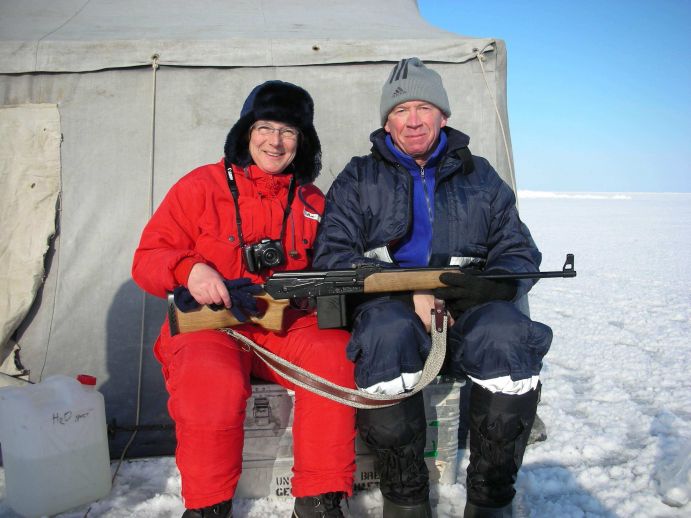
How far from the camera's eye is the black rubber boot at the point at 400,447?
82.8 inches

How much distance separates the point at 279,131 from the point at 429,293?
1010 millimetres

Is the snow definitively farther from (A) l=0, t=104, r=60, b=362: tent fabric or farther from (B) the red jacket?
(A) l=0, t=104, r=60, b=362: tent fabric

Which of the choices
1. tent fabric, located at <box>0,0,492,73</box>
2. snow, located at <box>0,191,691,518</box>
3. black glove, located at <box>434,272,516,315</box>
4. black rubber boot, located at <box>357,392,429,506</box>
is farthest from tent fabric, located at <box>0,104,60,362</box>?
black glove, located at <box>434,272,516,315</box>

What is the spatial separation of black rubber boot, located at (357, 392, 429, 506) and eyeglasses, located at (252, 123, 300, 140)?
1298 mm

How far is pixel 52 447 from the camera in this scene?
7.69 ft

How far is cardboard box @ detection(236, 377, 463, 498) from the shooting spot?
245cm

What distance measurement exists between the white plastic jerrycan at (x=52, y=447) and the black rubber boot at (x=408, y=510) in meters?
1.29

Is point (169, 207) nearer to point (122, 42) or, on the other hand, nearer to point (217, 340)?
point (217, 340)

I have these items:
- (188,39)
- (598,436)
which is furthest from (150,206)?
(598,436)

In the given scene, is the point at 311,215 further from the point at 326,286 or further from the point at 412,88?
the point at 412,88

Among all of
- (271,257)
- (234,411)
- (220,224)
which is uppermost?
(220,224)

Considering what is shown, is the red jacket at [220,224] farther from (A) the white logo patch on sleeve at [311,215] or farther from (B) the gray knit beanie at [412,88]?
(B) the gray knit beanie at [412,88]

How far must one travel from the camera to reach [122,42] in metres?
3.29

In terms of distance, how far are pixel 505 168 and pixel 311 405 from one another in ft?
6.78
